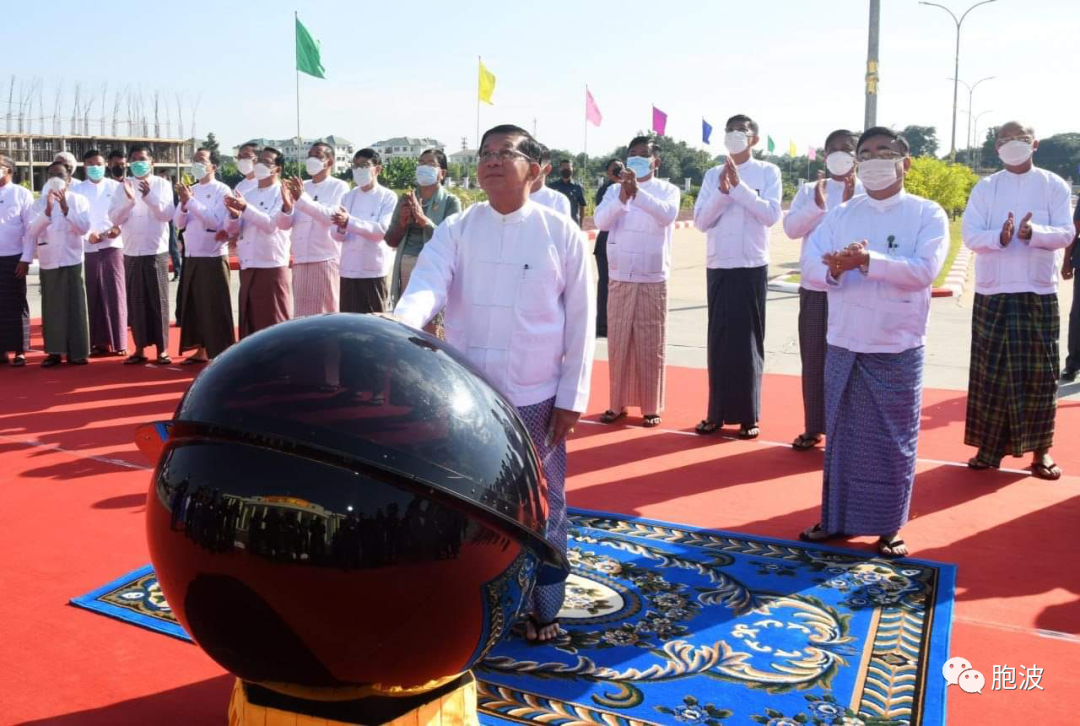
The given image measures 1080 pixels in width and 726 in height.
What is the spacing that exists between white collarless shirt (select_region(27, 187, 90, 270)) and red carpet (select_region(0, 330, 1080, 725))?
116 cm

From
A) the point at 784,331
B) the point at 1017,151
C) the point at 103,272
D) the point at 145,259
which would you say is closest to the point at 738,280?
the point at 1017,151

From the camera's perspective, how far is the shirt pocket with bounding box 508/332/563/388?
331cm

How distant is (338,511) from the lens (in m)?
1.73

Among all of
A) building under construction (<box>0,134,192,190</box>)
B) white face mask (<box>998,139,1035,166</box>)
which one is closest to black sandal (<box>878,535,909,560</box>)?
white face mask (<box>998,139,1035,166</box>)

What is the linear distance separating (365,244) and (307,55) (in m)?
4.97

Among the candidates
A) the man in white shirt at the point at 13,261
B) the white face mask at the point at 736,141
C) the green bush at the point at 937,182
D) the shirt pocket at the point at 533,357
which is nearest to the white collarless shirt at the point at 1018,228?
the white face mask at the point at 736,141

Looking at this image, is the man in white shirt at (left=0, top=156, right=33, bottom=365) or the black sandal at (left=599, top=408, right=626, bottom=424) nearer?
the black sandal at (left=599, top=408, right=626, bottom=424)

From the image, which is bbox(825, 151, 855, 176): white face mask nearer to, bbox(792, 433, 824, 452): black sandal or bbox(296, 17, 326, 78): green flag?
bbox(792, 433, 824, 452): black sandal

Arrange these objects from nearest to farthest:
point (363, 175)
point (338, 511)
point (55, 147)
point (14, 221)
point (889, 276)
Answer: point (338, 511) → point (889, 276) → point (363, 175) → point (14, 221) → point (55, 147)

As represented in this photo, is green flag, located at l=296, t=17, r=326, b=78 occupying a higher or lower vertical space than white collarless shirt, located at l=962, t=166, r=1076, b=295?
higher

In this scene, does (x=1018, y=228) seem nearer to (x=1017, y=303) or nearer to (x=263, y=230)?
(x=1017, y=303)

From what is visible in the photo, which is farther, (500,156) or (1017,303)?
(1017,303)

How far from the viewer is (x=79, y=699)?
3.00 meters

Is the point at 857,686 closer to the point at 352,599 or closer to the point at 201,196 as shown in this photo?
the point at 352,599
